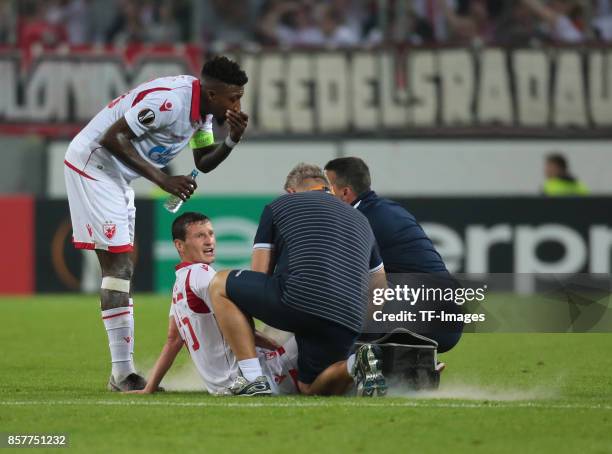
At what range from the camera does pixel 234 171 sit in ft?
63.2

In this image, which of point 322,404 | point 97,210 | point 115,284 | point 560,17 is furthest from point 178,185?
point 560,17

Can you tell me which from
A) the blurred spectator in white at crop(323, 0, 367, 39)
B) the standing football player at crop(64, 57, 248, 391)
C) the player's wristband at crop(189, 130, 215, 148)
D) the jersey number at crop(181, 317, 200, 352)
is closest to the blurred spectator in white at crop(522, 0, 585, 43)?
the blurred spectator in white at crop(323, 0, 367, 39)

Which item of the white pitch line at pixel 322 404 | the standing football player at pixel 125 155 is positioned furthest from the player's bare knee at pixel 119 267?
the white pitch line at pixel 322 404

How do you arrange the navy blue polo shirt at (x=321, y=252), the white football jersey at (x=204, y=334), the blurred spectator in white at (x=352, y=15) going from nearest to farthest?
the navy blue polo shirt at (x=321, y=252), the white football jersey at (x=204, y=334), the blurred spectator in white at (x=352, y=15)

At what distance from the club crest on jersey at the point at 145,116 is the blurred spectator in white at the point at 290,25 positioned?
11.4m

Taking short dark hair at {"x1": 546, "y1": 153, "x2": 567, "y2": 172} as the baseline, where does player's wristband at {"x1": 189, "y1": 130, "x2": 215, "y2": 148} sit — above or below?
above

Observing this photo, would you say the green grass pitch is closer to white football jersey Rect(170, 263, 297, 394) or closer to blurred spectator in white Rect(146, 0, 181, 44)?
white football jersey Rect(170, 263, 297, 394)

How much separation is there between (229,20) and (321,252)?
42.8 feet

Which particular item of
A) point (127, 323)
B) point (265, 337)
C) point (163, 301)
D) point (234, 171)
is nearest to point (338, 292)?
point (265, 337)

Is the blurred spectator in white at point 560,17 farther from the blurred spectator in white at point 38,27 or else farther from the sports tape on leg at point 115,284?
the sports tape on leg at point 115,284

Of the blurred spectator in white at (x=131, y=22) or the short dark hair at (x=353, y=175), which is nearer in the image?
the short dark hair at (x=353, y=175)

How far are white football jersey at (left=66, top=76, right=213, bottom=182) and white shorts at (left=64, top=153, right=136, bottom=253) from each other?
0.14 feet

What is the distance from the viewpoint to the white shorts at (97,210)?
28.2 ft

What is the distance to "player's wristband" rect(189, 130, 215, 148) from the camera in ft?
29.9
